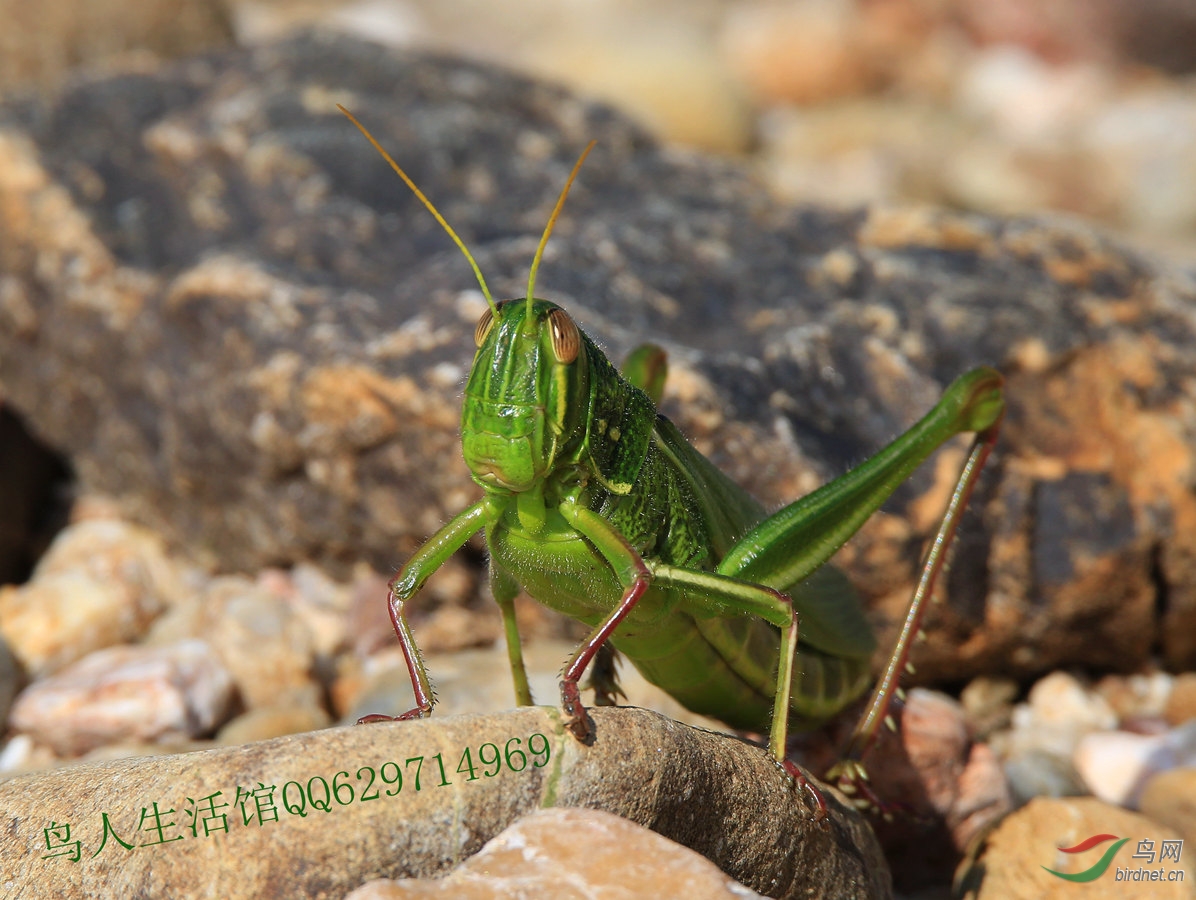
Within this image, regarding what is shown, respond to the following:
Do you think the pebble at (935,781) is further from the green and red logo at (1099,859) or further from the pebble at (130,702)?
the pebble at (130,702)

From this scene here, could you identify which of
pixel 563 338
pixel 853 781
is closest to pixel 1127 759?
pixel 853 781

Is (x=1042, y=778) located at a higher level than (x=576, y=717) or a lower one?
lower

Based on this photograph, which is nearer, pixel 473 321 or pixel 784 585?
pixel 784 585

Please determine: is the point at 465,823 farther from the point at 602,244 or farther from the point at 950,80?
the point at 950,80

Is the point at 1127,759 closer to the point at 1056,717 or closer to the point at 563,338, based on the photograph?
the point at 1056,717

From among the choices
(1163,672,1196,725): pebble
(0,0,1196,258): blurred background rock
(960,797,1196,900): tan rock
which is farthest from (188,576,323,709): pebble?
(0,0,1196,258): blurred background rock

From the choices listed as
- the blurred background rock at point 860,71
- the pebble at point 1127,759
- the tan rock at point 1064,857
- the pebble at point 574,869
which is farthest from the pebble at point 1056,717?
the blurred background rock at point 860,71

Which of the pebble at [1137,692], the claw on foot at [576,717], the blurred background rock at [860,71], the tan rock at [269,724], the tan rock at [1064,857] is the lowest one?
the pebble at [1137,692]

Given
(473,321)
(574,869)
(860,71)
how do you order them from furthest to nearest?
(860,71) → (473,321) → (574,869)

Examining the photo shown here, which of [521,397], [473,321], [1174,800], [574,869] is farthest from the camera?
[473,321]
